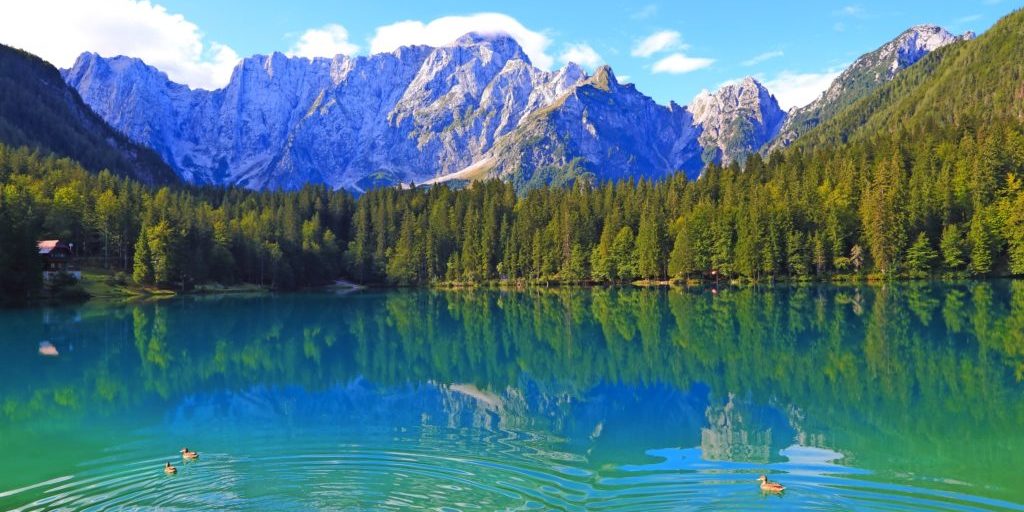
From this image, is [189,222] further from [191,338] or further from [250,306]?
[191,338]

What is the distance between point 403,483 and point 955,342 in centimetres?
3362

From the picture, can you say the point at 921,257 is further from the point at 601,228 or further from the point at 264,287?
the point at 264,287

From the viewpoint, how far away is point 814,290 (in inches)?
3413

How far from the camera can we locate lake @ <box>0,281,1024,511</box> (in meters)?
14.8

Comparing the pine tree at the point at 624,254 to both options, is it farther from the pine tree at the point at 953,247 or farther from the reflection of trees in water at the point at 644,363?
the reflection of trees in water at the point at 644,363

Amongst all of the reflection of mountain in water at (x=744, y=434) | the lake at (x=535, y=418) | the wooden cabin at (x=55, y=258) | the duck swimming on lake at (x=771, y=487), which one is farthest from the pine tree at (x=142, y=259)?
the duck swimming on lake at (x=771, y=487)

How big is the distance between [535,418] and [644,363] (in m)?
12.8

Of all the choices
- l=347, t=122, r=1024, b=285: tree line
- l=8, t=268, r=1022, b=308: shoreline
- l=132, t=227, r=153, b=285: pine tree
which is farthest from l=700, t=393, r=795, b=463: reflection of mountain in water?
l=132, t=227, r=153, b=285: pine tree

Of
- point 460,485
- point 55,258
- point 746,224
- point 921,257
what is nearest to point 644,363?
point 460,485

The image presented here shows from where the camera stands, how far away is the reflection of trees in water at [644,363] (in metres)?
21.5

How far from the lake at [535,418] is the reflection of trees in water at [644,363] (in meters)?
0.18

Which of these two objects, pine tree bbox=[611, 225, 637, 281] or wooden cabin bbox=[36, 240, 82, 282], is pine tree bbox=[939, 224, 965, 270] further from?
wooden cabin bbox=[36, 240, 82, 282]

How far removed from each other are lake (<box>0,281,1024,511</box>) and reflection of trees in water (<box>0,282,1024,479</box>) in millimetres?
183

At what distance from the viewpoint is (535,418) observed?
22500mm
